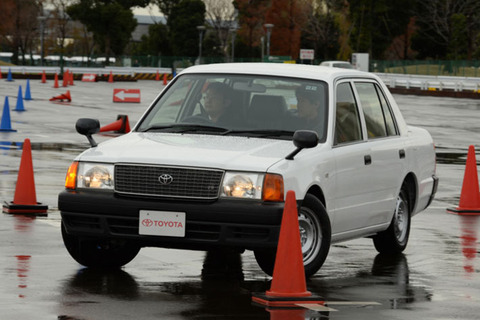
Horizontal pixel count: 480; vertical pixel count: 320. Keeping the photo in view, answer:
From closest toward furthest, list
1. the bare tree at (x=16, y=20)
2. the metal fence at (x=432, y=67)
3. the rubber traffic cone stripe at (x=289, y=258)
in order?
the rubber traffic cone stripe at (x=289, y=258) → the metal fence at (x=432, y=67) → the bare tree at (x=16, y=20)

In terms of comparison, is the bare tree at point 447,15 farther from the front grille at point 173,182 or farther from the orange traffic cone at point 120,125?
the front grille at point 173,182

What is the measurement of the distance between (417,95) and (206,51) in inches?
2227

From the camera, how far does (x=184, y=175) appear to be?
807cm

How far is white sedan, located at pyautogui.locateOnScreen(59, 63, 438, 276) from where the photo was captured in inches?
316

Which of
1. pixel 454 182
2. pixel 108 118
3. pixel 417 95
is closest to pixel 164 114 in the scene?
pixel 454 182

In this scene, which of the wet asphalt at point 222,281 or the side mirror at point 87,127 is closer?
the wet asphalt at point 222,281

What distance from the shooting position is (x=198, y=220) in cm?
800

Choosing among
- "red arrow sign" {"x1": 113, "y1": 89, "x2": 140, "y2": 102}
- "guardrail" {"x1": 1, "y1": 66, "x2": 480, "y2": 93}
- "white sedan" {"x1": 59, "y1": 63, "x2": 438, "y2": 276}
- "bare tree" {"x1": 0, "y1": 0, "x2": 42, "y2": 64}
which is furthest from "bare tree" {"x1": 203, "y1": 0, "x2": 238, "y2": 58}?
"white sedan" {"x1": 59, "y1": 63, "x2": 438, "y2": 276}

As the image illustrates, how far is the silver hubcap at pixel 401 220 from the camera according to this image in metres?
10.5

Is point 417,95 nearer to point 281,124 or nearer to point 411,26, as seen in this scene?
point 411,26

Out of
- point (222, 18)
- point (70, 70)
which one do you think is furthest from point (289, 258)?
point (222, 18)

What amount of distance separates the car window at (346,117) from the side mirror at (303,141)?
0.96 metres

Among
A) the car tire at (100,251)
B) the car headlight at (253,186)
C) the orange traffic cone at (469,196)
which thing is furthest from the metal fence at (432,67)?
the car headlight at (253,186)

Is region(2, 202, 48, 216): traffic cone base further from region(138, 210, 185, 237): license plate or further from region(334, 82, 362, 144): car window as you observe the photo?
region(138, 210, 185, 237): license plate
